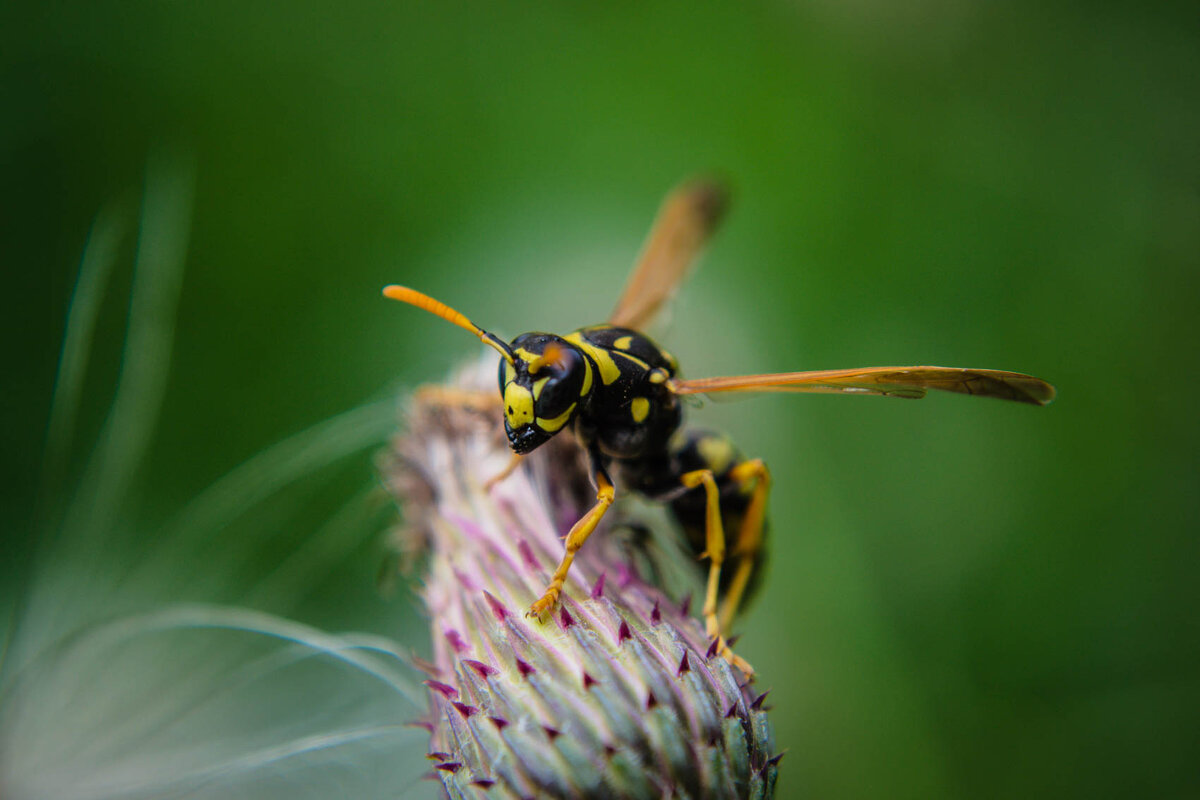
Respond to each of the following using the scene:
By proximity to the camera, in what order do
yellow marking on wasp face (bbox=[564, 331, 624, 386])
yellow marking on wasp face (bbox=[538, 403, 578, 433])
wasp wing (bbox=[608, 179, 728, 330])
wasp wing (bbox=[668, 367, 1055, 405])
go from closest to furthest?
wasp wing (bbox=[668, 367, 1055, 405]) < yellow marking on wasp face (bbox=[538, 403, 578, 433]) < yellow marking on wasp face (bbox=[564, 331, 624, 386]) < wasp wing (bbox=[608, 179, 728, 330])

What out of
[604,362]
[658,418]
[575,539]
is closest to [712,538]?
[658,418]

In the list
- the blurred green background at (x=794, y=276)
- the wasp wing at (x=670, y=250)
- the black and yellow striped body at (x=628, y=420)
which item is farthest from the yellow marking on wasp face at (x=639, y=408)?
the blurred green background at (x=794, y=276)

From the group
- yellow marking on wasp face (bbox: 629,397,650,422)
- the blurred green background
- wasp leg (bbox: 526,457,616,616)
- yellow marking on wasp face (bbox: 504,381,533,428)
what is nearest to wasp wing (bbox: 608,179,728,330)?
yellow marking on wasp face (bbox: 629,397,650,422)

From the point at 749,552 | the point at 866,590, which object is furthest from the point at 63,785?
the point at 866,590

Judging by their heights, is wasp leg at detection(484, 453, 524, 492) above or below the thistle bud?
above

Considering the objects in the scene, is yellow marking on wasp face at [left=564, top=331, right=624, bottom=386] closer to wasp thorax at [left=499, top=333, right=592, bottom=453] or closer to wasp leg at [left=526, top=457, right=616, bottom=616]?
wasp thorax at [left=499, top=333, right=592, bottom=453]

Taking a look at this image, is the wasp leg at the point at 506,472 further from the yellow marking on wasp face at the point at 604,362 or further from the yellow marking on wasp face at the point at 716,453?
the yellow marking on wasp face at the point at 716,453
